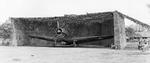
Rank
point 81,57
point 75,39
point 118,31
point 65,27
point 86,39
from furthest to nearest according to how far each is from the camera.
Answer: point 65,27 < point 75,39 < point 86,39 < point 118,31 < point 81,57

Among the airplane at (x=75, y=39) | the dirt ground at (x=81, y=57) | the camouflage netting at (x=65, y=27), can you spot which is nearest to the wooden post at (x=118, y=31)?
the camouflage netting at (x=65, y=27)

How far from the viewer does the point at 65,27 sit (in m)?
23.2

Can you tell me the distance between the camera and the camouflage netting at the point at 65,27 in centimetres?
2095

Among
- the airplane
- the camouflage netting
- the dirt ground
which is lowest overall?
the dirt ground

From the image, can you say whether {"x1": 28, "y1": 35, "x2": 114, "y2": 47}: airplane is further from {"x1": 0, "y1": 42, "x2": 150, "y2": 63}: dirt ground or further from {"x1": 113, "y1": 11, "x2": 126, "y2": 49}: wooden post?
{"x1": 0, "y1": 42, "x2": 150, "y2": 63}: dirt ground

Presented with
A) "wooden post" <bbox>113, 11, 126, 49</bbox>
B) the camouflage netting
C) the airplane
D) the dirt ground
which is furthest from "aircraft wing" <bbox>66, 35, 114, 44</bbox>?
the dirt ground

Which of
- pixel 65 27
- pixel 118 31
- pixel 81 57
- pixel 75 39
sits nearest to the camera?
pixel 81 57

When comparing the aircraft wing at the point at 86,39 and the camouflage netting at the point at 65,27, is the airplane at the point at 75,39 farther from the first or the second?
the camouflage netting at the point at 65,27

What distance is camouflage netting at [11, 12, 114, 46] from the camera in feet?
68.7

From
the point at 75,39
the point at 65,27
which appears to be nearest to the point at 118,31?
the point at 75,39

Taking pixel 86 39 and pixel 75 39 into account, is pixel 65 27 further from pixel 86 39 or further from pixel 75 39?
pixel 86 39

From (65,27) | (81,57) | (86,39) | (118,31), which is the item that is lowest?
(81,57)

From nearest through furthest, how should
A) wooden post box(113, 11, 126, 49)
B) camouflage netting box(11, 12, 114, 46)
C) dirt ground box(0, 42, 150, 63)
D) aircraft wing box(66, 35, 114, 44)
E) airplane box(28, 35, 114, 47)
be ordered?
1. dirt ground box(0, 42, 150, 63)
2. wooden post box(113, 11, 126, 49)
3. camouflage netting box(11, 12, 114, 46)
4. aircraft wing box(66, 35, 114, 44)
5. airplane box(28, 35, 114, 47)

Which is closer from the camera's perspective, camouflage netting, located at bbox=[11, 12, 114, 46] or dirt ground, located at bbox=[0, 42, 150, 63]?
dirt ground, located at bbox=[0, 42, 150, 63]
